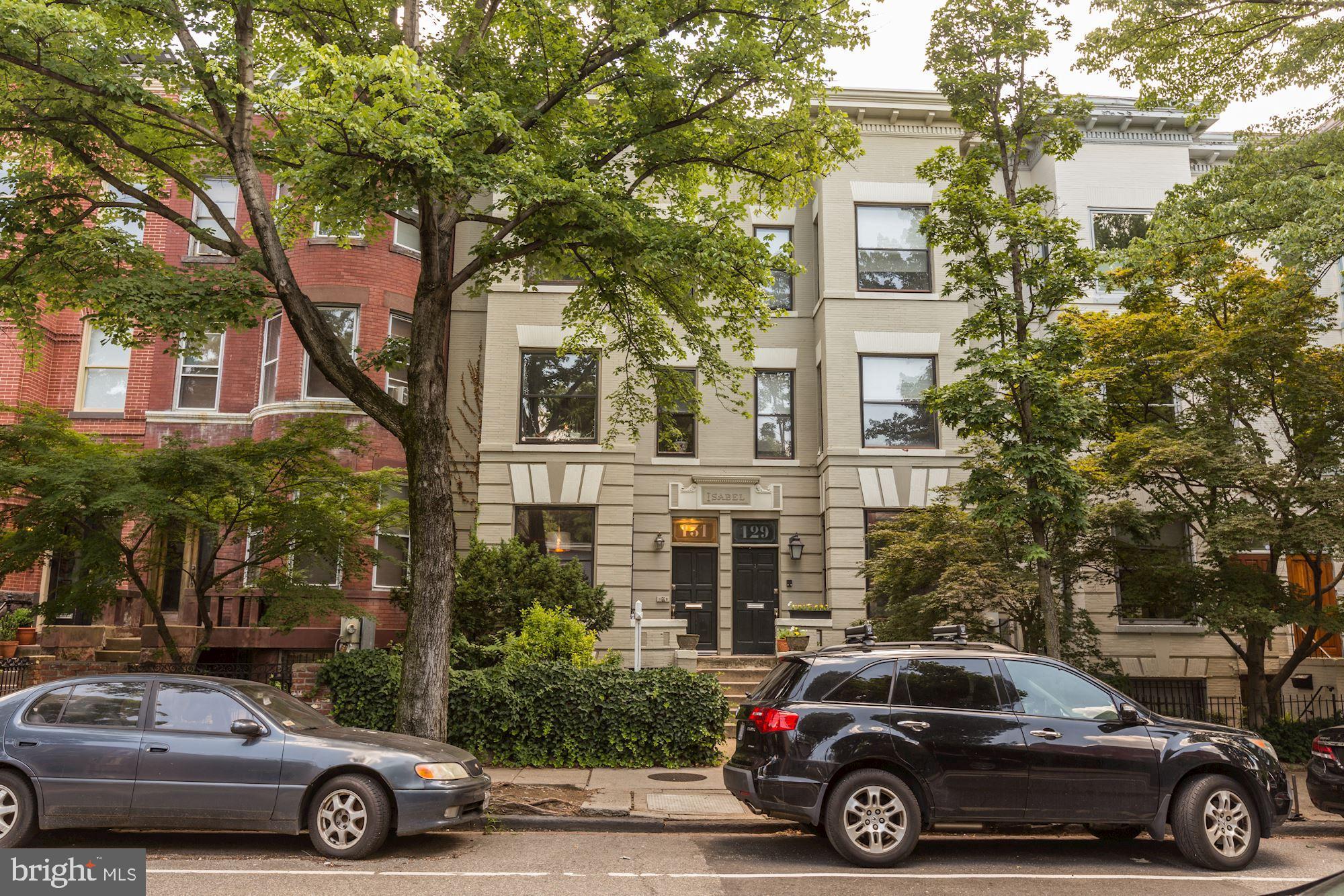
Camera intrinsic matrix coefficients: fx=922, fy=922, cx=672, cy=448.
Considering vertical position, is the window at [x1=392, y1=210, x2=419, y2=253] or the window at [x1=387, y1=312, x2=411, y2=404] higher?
the window at [x1=392, y1=210, x2=419, y2=253]

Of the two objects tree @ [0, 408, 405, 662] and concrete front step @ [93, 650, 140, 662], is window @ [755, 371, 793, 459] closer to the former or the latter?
tree @ [0, 408, 405, 662]

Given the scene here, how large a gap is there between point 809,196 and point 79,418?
17.3 metres

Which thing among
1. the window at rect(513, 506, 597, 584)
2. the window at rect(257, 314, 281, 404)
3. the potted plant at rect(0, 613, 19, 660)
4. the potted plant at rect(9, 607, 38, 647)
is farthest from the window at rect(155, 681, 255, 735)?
the window at rect(257, 314, 281, 404)

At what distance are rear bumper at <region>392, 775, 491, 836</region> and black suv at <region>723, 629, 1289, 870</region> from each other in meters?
2.48

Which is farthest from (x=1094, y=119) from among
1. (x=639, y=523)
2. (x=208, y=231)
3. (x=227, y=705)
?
(x=227, y=705)

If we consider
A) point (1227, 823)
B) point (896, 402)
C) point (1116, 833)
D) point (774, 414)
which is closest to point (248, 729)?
point (1116, 833)

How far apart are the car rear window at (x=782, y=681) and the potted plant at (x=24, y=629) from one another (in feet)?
49.6

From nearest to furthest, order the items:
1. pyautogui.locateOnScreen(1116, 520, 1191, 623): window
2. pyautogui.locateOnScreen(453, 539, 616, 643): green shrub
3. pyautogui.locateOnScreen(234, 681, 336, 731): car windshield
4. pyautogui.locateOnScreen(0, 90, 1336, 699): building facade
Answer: pyautogui.locateOnScreen(234, 681, 336, 731): car windshield
pyautogui.locateOnScreen(1116, 520, 1191, 623): window
pyautogui.locateOnScreen(453, 539, 616, 643): green shrub
pyautogui.locateOnScreen(0, 90, 1336, 699): building facade

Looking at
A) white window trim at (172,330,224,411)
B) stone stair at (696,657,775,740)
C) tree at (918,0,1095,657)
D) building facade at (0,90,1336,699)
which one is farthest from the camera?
white window trim at (172,330,224,411)

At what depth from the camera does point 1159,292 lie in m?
15.2

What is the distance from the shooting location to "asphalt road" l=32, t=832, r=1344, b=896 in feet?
23.1

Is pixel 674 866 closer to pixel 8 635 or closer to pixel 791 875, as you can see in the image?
pixel 791 875

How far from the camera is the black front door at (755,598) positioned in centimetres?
1970

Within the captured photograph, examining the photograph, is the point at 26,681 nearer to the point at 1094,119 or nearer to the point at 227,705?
the point at 227,705
